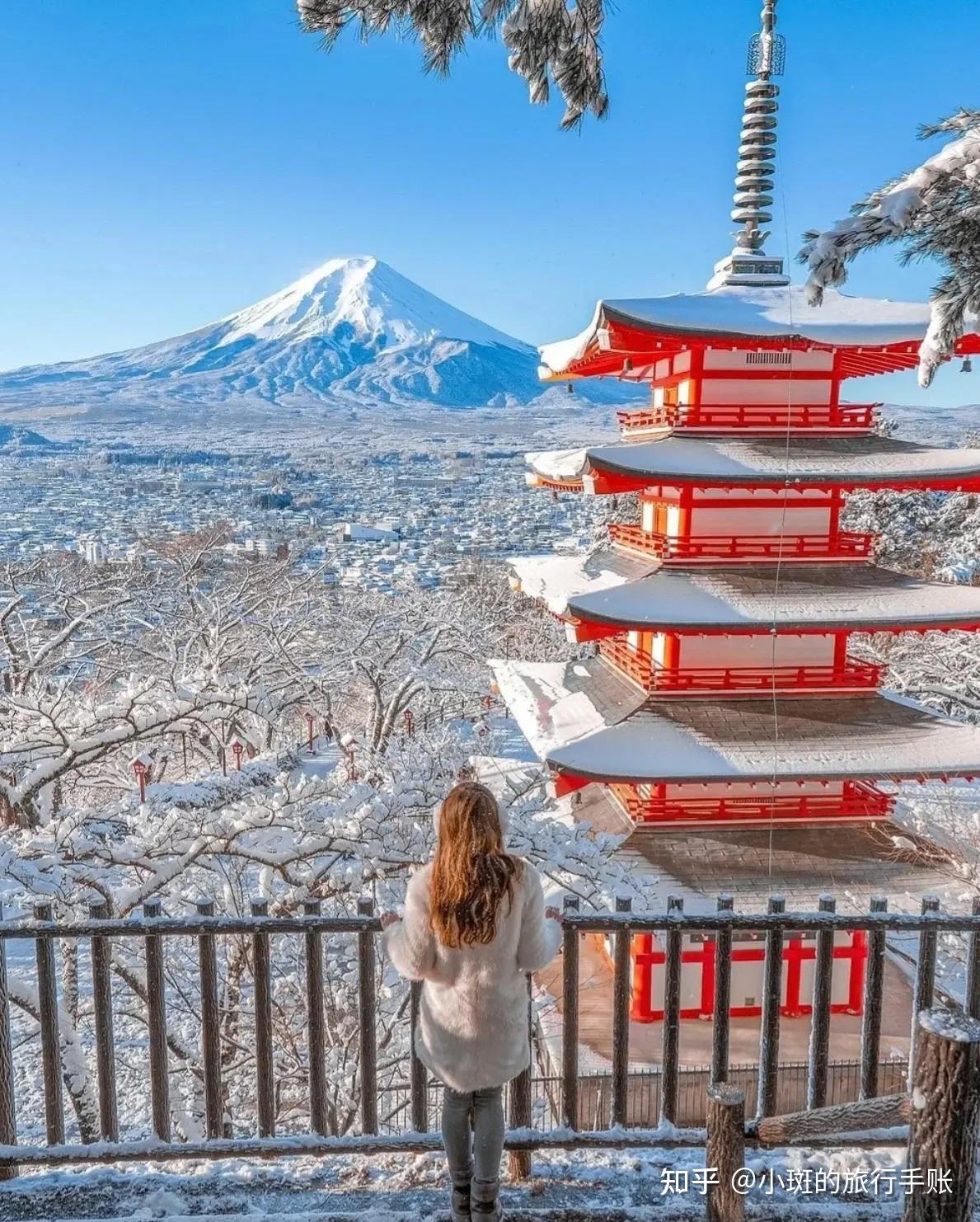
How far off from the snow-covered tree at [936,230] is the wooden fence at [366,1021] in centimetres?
265

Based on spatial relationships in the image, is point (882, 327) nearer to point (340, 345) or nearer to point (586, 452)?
point (586, 452)

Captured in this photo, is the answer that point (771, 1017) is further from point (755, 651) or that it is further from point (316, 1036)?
point (755, 651)

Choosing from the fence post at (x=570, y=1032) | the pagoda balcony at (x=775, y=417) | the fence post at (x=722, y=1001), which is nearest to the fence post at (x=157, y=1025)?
the fence post at (x=570, y=1032)

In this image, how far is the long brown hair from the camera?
2.63 metres

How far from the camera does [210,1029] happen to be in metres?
3.48

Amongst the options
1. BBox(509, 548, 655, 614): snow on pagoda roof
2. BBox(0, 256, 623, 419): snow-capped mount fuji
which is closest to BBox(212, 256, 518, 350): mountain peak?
BBox(0, 256, 623, 419): snow-capped mount fuji

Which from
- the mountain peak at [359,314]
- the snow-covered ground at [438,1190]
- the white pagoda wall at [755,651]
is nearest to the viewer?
the snow-covered ground at [438,1190]

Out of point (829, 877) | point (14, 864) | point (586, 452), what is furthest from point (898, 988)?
point (14, 864)

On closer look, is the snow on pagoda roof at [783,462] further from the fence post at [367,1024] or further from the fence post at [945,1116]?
the fence post at [945,1116]

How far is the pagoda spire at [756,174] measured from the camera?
863 centimetres

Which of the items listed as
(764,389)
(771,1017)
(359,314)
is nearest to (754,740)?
(764,389)

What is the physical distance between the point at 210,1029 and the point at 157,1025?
0.72 feet

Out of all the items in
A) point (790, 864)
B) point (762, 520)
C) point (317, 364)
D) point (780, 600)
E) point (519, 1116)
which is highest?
point (317, 364)

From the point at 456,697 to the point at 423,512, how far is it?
1257 inches
